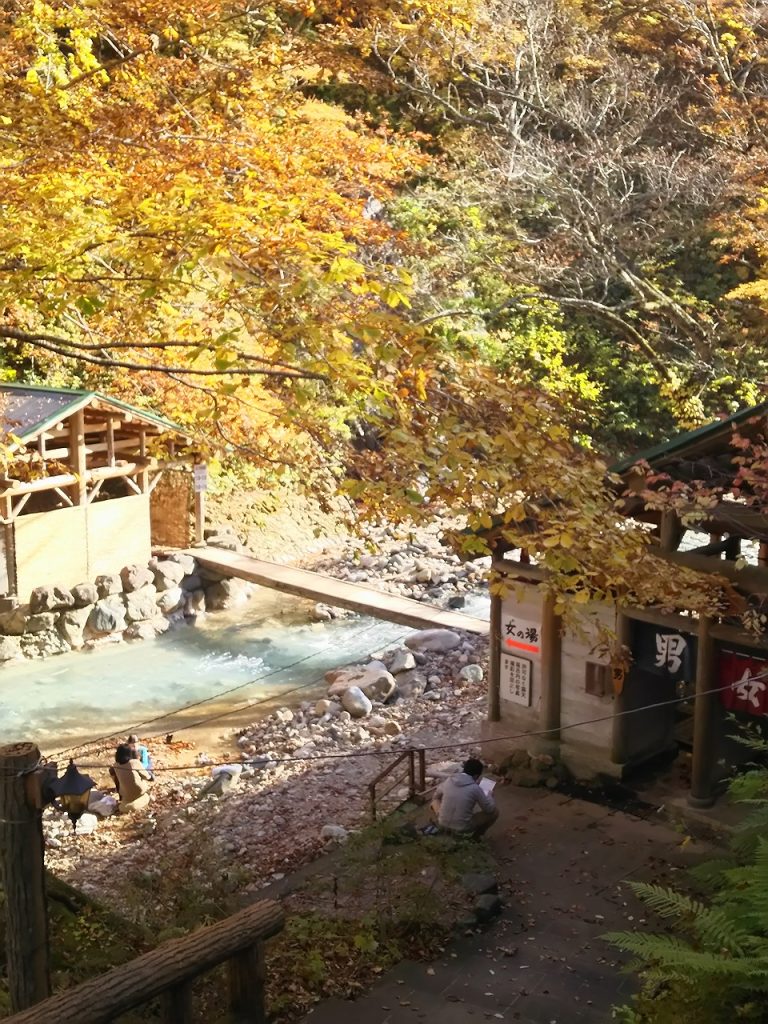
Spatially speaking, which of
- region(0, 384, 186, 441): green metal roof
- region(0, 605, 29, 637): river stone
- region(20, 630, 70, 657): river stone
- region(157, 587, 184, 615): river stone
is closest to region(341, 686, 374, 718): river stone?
region(157, 587, 184, 615): river stone

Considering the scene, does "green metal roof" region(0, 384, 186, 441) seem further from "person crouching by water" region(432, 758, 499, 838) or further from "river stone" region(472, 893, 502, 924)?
"river stone" region(472, 893, 502, 924)

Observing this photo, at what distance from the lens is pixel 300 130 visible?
1539cm

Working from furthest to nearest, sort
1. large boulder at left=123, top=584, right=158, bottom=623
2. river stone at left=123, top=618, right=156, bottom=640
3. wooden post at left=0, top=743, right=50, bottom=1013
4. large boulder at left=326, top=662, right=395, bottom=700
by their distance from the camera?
large boulder at left=123, top=584, right=158, bottom=623
river stone at left=123, top=618, right=156, bottom=640
large boulder at left=326, top=662, right=395, bottom=700
wooden post at left=0, top=743, right=50, bottom=1013

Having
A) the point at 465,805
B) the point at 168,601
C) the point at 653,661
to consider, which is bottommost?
the point at 168,601

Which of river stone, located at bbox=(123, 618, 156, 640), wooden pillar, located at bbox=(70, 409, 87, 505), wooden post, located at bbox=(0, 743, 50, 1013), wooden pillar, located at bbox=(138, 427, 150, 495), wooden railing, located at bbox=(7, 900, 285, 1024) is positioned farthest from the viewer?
wooden pillar, located at bbox=(138, 427, 150, 495)

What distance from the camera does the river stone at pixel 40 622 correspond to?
54.4ft

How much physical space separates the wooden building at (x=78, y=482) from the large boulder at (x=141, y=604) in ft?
2.53

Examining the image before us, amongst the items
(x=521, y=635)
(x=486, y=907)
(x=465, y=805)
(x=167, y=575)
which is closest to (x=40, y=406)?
(x=167, y=575)

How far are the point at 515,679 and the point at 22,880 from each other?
7.09m

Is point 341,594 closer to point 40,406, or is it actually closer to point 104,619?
point 104,619

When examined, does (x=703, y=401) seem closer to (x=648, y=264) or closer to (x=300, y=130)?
(x=648, y=264)

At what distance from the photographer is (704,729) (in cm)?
916

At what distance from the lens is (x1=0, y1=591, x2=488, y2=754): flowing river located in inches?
561

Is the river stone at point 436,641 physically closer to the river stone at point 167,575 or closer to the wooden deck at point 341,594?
the wooden deck at point 341,594
